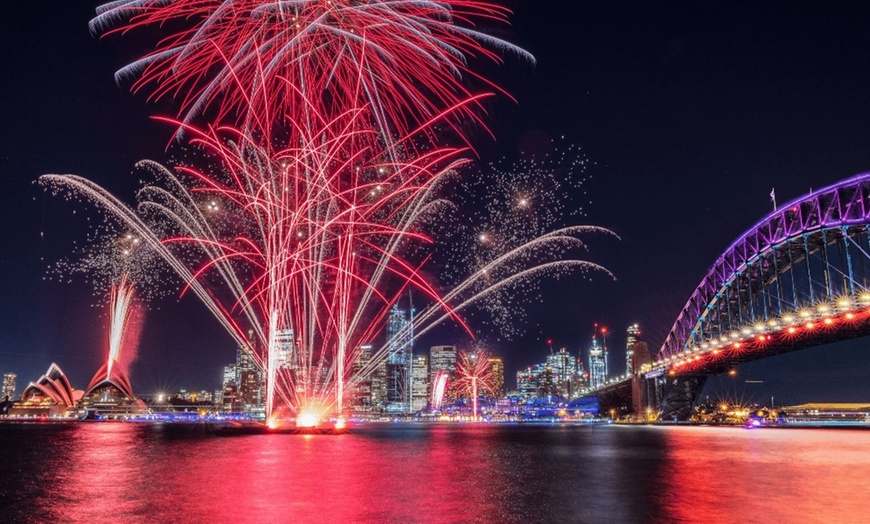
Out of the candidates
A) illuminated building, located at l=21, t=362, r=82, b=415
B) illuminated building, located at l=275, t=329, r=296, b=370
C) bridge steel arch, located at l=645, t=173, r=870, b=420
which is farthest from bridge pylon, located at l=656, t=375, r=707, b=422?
illuminated building, located at l=21, t=362, r=82, b=415

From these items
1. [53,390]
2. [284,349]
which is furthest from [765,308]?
[53,390]

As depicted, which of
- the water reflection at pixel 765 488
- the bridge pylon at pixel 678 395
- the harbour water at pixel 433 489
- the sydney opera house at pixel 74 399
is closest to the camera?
the harbour water at pixel 433 489

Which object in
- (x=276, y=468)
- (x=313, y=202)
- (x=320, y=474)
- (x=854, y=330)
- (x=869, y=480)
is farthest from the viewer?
(x=854, y=330)

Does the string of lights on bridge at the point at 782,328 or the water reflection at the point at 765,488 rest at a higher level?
the string of lights on bridge at the point at 782,328

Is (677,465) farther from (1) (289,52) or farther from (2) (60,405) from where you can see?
(2) (60,405)

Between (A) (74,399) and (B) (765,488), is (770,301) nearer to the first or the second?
(B) (765,488)

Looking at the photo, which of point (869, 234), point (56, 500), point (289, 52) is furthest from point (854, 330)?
point (56, 500)

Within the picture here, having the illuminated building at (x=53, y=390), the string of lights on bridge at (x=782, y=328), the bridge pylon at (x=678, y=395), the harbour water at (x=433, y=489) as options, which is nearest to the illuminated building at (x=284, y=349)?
the harbour water at (x=433, y=489)

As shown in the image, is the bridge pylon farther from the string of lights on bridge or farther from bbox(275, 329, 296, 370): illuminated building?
bbox(275, 329, 296, 370): illuminated building

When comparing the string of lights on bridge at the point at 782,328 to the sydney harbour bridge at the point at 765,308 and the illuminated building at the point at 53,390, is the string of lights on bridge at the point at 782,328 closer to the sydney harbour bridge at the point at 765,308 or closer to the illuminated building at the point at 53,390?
the sydney harbour bridge at the point at 765,308
